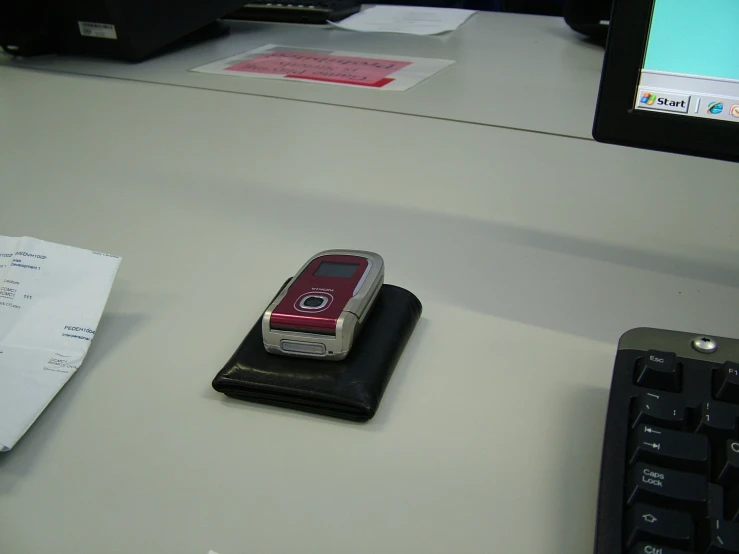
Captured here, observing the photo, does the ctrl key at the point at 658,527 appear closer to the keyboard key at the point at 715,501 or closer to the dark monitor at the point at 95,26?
the keyboard key at the point at 715,501

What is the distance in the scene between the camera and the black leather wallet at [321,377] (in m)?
0.33

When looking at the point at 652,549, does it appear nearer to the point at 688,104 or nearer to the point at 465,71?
the point at 688,104

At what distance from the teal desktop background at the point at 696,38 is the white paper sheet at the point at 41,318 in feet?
1.08

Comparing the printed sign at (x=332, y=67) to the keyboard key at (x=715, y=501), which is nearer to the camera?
the keyboard key at (x=715, y=501)

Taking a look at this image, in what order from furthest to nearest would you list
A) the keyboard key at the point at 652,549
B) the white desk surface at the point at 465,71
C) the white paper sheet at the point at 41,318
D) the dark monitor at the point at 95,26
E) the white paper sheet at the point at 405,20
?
the white paper sheet at the point at 405,20, the dark monitor at the point at 95,26, the white desk surface at the point at 465,71, the white paper sheet at the point at 41,318, the keyboard key at the point at 652,549

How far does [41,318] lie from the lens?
0.39 meters

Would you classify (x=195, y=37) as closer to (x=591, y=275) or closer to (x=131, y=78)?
(x=131, y=78)

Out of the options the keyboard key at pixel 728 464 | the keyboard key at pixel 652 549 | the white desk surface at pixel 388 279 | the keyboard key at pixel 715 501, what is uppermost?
the keyboard key at pixel 728 464

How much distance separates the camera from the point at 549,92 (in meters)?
0.78

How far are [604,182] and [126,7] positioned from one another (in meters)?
0.63

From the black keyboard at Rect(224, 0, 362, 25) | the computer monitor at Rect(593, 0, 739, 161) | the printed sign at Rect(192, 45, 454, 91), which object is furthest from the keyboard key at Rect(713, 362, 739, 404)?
the black keyboard at Rect(224, 0, 362, 25)

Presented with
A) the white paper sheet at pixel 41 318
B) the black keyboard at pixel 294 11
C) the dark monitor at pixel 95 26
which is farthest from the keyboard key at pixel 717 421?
the black keyboard at pixel 294 11

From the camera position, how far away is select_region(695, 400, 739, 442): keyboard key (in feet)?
0.91

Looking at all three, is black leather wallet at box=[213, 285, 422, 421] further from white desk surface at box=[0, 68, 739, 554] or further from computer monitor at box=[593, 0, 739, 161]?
computer monitor at box=[593, 0, 739, 161]
